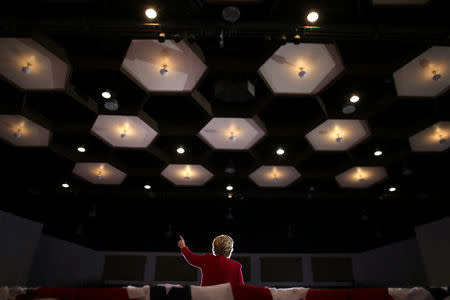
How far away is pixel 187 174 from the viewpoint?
7.88 metres

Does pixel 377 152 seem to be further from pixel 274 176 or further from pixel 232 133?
pixel 232 133

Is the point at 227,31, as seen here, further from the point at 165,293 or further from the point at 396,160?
the point at 396,160

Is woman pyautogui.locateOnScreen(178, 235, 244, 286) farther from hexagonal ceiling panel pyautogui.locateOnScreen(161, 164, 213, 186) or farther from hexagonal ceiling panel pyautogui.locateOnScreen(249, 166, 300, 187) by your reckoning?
hexagonal ceiling panel pyautogui.locateOnScreen(249, 166, 300, 187)

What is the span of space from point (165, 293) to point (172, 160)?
5.57m

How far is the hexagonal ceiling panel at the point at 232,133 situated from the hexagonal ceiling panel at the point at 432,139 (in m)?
2.96

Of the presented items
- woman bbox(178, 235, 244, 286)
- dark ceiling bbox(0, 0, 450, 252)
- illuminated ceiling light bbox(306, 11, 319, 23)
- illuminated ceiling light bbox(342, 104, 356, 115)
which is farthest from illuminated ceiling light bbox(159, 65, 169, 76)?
illuminated ceiling light bbox(342, 104, 356, 115)

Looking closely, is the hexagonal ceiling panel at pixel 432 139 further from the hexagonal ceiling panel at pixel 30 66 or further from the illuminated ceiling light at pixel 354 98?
the hexagonal ceiling panel at pixel 30 66

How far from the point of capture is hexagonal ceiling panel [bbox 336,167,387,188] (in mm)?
7625

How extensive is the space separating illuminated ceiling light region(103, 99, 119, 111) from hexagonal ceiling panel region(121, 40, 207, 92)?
533mm

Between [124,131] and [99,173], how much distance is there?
214cm

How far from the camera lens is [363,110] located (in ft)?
18.6

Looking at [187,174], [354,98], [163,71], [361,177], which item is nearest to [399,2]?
[354,98]

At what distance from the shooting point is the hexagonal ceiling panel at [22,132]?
19.4 ft

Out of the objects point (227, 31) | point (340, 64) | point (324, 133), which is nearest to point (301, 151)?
point (324, 133)
